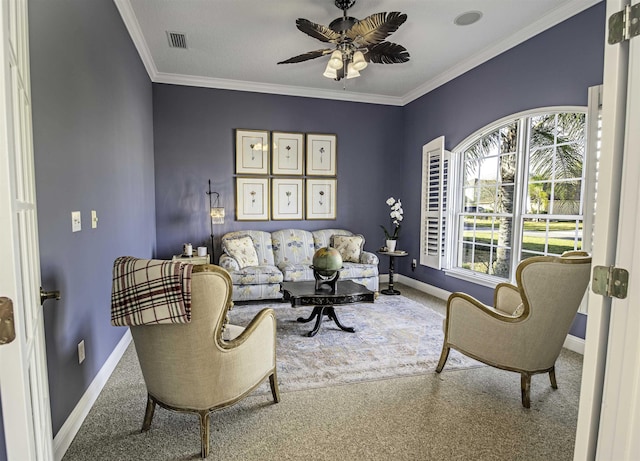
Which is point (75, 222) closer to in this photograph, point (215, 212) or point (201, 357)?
point (201, 357)

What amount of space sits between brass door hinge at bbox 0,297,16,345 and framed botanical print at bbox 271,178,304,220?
15.4ft

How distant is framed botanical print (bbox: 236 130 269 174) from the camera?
5.33 metres

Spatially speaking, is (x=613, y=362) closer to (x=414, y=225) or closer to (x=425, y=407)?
(x=425, y=407)

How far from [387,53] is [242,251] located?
3.05 m

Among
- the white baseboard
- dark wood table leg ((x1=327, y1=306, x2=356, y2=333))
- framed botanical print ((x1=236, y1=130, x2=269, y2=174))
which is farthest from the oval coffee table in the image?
framed botanical print ((x1=236, y1=130, x2=269, y2=174))

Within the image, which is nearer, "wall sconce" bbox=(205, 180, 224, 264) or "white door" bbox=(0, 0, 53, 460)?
"white door" bbox=(0, 0, 53, 460)

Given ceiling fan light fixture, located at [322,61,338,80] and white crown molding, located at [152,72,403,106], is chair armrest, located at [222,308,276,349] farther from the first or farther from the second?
white crown molding, located at [152,72,403,106]

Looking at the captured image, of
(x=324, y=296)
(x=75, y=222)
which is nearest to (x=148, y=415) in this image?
(x=75, y=222)

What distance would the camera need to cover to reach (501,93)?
3.96 m

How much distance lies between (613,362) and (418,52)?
3948mm

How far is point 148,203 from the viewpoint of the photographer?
14.8ft

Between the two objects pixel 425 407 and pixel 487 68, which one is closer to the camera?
pixel 425 407

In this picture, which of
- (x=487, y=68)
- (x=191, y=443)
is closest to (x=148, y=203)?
(x=191, y=443)

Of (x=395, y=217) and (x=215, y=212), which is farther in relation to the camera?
(x=395, y=217)
